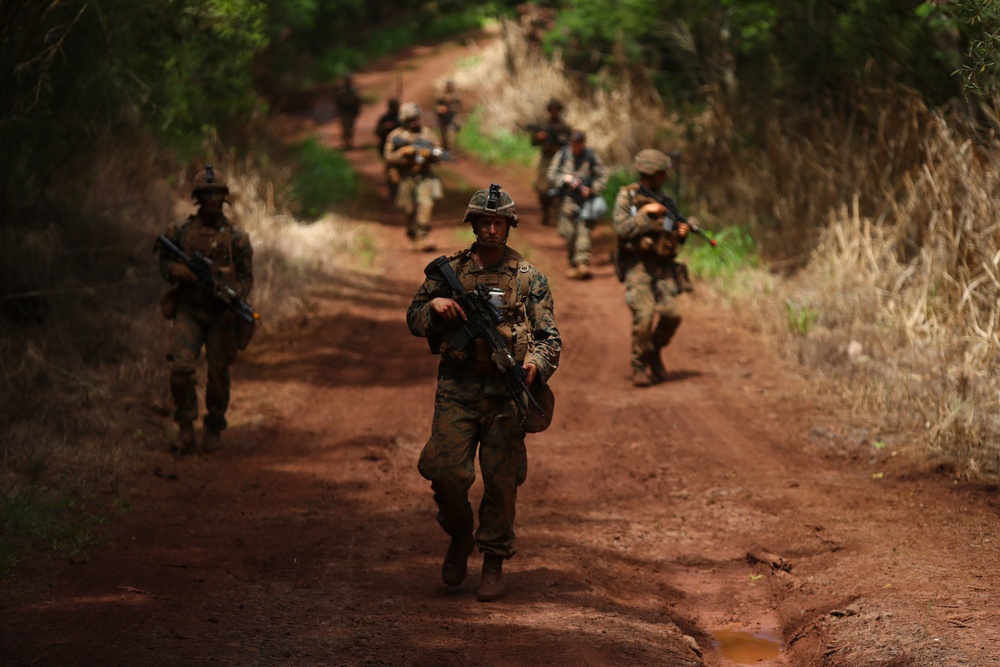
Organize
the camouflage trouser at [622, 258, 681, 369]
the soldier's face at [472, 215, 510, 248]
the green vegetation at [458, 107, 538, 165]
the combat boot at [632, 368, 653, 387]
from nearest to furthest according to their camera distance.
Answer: the soldier's face at [472, 215, 510, 248]
the camouflage trouser at [622, 258, 681, 369]
the combat boot at [632, 368, 653, 387]
the green vegetation at [458, 107, 538, 165]

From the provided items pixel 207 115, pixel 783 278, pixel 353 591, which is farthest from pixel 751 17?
pixel 353 591

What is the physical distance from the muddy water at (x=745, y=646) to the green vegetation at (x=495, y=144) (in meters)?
20.9

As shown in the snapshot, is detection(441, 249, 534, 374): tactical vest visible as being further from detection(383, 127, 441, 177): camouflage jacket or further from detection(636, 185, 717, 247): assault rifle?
detection(383, 127, 441, 177): camouflage jacket

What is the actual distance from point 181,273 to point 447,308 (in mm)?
3460

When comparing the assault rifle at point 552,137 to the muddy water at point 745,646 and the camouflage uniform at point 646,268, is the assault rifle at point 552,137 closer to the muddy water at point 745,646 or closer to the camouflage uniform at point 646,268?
the camouflage uniform at point 646,268

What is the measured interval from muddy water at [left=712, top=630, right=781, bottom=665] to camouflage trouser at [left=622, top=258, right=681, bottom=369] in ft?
15.7

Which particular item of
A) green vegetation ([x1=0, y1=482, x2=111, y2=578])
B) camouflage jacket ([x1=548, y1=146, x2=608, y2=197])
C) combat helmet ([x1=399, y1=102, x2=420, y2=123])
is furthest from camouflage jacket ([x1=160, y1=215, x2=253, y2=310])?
combat helmet ([x1=399, y1=102, x2=420, y2=123])

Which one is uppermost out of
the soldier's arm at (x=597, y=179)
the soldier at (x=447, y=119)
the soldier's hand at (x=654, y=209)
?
the soldier at (x=447, y=119)

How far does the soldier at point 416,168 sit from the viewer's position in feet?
56.1

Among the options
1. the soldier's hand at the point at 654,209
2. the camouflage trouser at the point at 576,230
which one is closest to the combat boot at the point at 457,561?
the soldier's hand at the point at 654,209

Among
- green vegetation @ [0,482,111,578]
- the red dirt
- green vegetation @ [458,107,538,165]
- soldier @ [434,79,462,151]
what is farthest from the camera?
green vegetation @ [458,107,538,165]

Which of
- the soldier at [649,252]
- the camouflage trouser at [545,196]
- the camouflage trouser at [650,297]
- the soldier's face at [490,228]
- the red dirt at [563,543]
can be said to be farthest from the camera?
the camouflage trouser at [545,196]

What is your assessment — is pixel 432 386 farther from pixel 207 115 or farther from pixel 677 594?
pixel 207 115

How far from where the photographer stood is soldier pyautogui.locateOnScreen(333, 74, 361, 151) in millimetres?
27547
